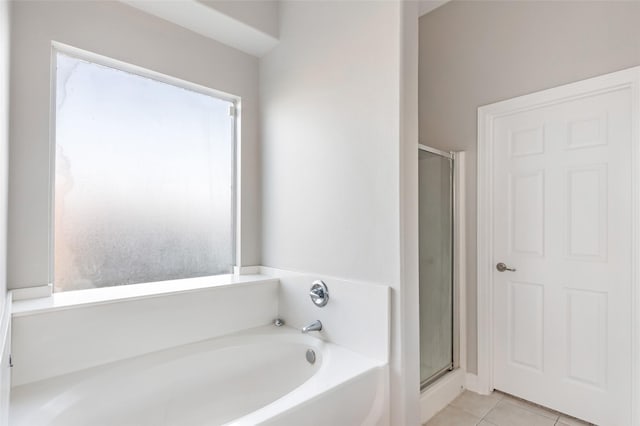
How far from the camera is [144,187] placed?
1.98m

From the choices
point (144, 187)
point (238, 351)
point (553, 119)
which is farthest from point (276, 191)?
point (553, 119)

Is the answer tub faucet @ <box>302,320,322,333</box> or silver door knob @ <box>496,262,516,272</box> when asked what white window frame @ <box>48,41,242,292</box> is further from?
silver door knob @ <box>496,262,516,272</box>

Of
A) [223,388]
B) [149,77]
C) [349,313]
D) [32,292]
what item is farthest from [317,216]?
[32,292]

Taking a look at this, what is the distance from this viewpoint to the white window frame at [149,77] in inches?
65.0

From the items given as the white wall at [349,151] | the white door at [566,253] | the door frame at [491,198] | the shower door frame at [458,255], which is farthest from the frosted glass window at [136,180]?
the white door at [566,253]

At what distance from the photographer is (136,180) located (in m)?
1.96

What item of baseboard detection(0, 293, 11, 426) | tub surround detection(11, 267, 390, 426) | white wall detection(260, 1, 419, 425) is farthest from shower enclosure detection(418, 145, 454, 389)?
baseboard detection(0, 293, 11, 426)

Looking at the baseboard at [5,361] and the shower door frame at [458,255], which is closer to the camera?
the baseboard at [5,361]

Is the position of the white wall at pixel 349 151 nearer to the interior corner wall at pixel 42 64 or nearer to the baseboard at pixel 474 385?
the interior corner wall at pixel 42 64

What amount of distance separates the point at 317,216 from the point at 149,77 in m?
1.33

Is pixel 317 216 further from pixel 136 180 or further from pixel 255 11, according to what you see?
pixel 255 11

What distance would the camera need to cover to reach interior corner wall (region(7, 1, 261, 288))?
153 cm

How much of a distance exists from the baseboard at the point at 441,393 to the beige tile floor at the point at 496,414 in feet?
0.10

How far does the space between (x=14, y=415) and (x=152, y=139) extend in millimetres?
1446
